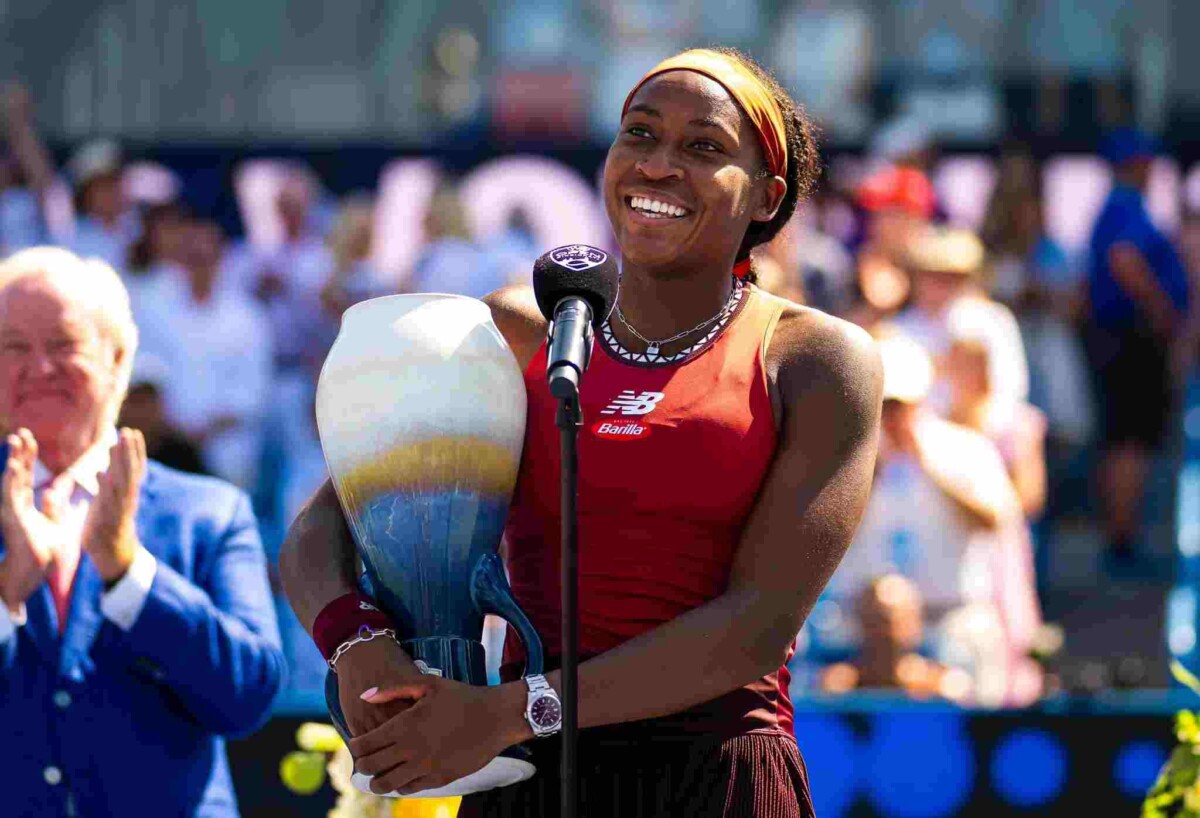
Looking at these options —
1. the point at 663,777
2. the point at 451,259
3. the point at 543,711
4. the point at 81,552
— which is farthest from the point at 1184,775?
the point at 451,259

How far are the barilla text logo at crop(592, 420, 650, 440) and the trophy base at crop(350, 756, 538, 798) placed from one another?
17.1 inches

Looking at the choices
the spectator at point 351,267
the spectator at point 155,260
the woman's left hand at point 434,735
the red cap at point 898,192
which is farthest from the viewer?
the spectator at point 351,267

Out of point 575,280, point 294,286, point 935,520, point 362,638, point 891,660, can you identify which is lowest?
point 891,660

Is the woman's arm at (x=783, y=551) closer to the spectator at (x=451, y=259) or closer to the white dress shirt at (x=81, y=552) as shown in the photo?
the white dress shirt at (x=81, y=552)

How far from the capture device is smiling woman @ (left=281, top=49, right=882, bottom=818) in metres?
2.53

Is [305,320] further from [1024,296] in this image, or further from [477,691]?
[477,691]

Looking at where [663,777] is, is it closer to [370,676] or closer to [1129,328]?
[370,676]

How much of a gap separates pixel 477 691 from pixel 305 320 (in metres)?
6.49

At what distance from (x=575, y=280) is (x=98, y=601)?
149cm

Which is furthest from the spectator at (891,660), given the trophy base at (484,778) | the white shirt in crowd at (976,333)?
the trophy base at (484,778)

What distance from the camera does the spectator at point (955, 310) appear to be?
7.29 metres

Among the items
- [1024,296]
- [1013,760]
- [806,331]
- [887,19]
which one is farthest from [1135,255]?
[806,331]

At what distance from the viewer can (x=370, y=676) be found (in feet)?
8.07

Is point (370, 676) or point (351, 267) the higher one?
point (351, 267)
